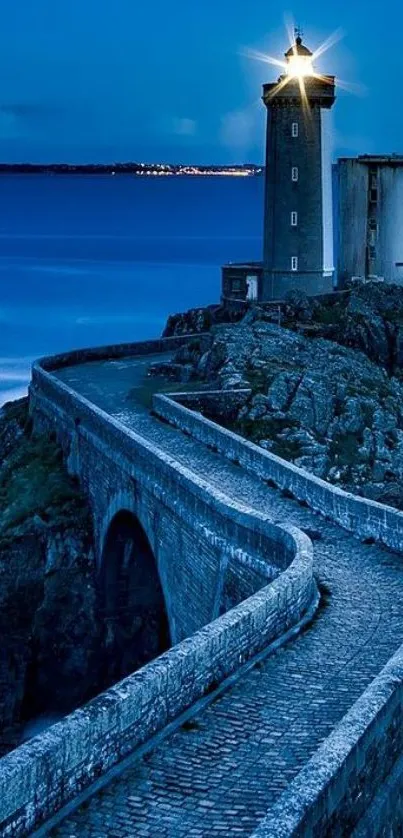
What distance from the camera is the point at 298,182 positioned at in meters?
45.0

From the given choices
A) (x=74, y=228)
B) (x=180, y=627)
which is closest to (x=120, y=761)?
(x=180, y=627)

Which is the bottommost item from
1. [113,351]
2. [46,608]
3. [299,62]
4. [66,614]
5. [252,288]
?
[66,614]

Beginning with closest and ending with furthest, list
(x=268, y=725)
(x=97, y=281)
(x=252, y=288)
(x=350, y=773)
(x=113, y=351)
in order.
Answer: (x=350, y=773) → (x=268, y=725) → (x=113, y=351) → (x=252, y=288) → (x=97, y=281)

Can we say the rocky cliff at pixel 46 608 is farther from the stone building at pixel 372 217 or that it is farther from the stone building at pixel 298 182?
the stone building at pixel 372 217

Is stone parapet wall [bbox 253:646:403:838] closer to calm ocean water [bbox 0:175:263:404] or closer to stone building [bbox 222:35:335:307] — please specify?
stone building [bbox 222:35:335:307]

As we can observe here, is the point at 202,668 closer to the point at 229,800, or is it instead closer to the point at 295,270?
the point at 229,800

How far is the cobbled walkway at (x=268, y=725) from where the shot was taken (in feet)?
30.9

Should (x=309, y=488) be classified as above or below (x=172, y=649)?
above

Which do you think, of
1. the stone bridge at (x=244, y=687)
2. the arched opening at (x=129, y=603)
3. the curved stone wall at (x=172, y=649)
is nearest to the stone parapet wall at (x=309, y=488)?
the stone bridge at (x=244, y=687)

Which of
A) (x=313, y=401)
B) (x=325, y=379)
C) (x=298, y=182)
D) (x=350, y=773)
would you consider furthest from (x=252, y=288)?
(x=350, y=773)

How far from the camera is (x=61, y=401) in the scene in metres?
31.9

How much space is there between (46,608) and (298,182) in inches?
960

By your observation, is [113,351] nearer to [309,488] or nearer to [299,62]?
[299,62]

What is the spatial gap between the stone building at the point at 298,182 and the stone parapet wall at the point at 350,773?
3495 centimetres
